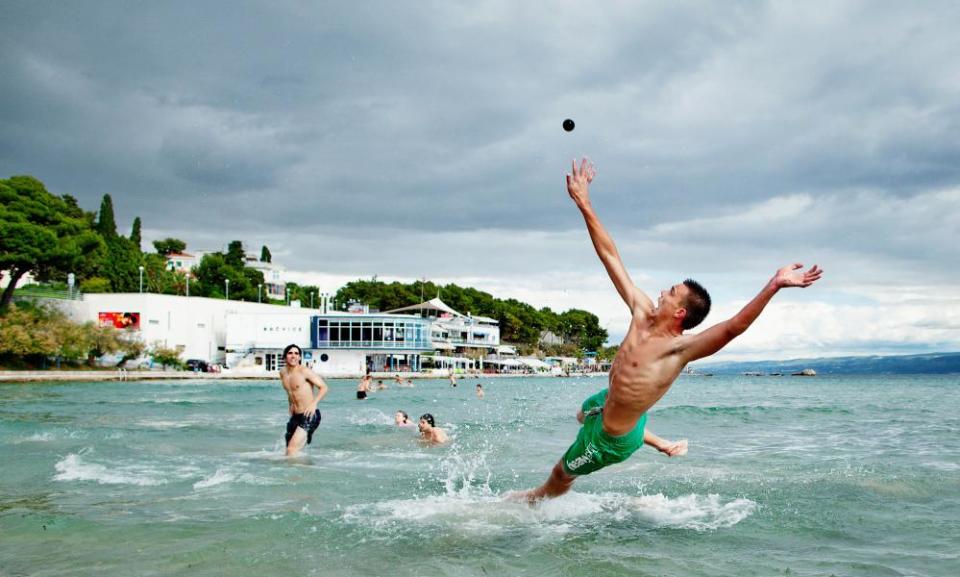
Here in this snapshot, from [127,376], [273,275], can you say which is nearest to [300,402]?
[127,376]

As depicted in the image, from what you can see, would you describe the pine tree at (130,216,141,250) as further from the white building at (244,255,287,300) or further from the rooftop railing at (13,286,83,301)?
the rooftop railing at (13,286,83,301)

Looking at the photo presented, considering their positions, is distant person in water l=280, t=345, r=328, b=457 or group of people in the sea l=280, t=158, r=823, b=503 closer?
group of people in the sea l=280, t=158, r=823, b=503

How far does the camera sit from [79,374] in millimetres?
49812

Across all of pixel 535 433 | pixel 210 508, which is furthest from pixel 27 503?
pixel 535 433

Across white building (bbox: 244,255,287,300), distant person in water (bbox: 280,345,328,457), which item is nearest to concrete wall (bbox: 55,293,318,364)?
white building (bbox: 244,255,287,300)

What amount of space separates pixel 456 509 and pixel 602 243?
3.68 meters

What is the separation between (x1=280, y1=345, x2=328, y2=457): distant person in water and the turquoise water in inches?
14.2

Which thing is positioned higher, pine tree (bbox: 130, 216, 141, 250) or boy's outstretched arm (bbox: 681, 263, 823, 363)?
pine tree (bbox: 130, 216, 141, 250)

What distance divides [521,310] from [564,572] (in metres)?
139

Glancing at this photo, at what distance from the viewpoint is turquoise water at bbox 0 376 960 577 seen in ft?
20.0

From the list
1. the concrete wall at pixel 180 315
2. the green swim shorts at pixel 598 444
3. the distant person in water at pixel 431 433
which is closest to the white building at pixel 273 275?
the concrete wall at pixel 180 315

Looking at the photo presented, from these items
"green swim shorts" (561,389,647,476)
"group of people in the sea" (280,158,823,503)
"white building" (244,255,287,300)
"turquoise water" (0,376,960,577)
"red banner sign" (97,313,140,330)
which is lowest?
"turquoise water" (0,376,960,577)

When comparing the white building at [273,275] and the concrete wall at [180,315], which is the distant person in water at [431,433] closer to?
the concrete wall at [180,315]

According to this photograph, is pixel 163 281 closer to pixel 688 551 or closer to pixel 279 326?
pixel 279 326
